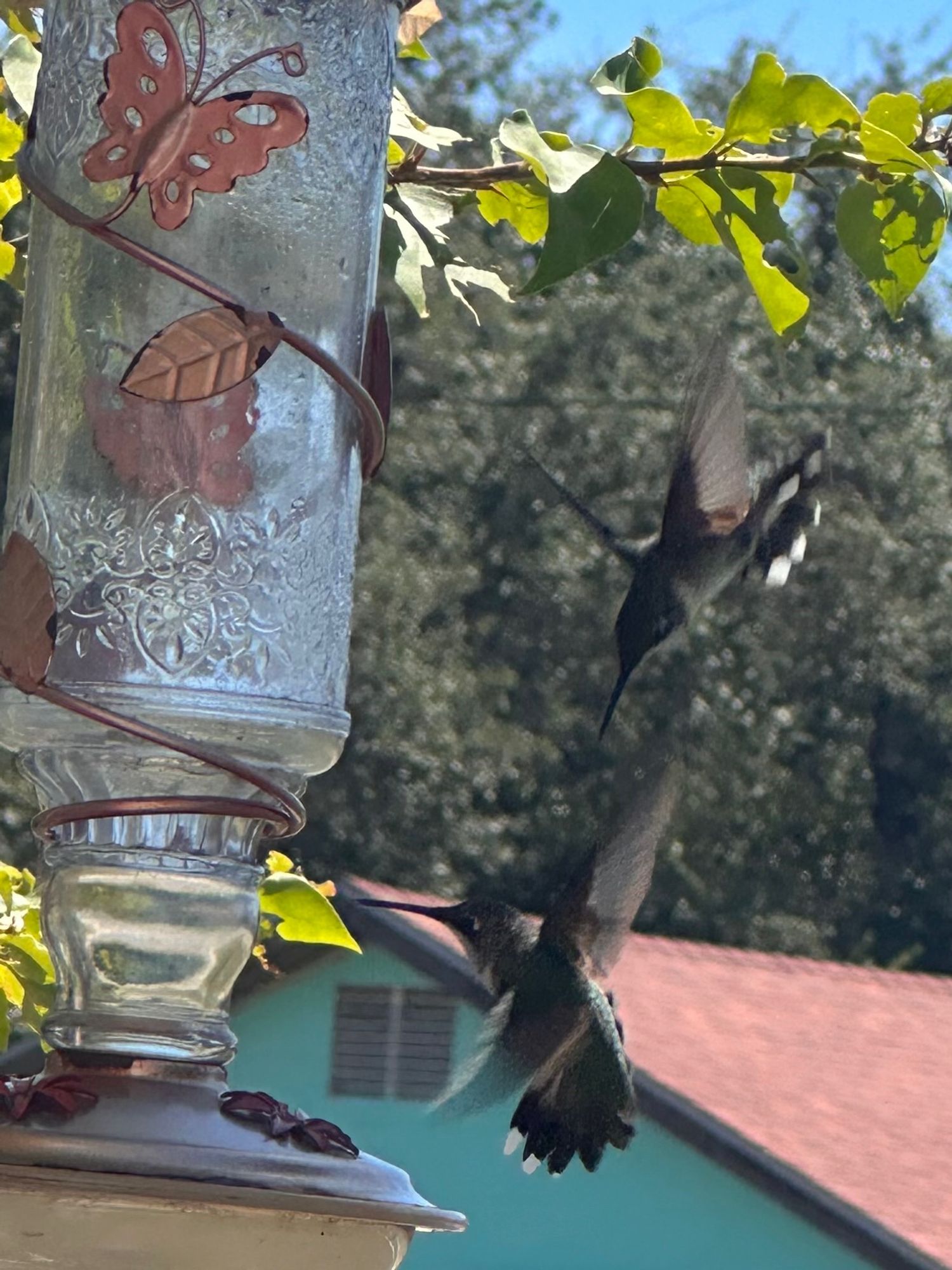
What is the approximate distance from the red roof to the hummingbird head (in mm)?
6250

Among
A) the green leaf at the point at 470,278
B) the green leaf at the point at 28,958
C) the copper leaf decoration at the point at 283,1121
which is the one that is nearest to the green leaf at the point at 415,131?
the green leaf at the point at 470,278

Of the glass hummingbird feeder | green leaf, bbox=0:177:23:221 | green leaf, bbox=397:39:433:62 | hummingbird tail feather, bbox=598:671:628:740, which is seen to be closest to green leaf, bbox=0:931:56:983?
hummingbird tail feather, bbox=598:671:628:740

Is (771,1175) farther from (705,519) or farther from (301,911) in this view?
(301,911)

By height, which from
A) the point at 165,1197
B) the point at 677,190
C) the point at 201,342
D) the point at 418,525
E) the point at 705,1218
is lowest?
the point at 705,1218

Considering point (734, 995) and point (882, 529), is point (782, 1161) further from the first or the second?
point (882, 529)

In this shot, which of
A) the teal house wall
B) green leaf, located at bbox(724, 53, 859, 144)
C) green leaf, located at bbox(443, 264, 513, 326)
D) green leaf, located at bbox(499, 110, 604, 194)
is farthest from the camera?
the teal house wall

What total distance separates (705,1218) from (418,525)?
427 inches

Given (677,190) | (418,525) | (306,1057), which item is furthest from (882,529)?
(677,190)

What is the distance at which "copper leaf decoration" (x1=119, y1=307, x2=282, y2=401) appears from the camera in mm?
1276

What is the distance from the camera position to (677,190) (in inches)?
73.3

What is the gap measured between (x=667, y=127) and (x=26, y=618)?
28.7 inches

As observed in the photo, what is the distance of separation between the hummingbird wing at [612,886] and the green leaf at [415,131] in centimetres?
72

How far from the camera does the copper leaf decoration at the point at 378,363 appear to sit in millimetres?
1472

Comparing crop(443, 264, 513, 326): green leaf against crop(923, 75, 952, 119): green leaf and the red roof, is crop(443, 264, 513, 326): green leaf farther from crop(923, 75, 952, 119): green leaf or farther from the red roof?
the red roof
